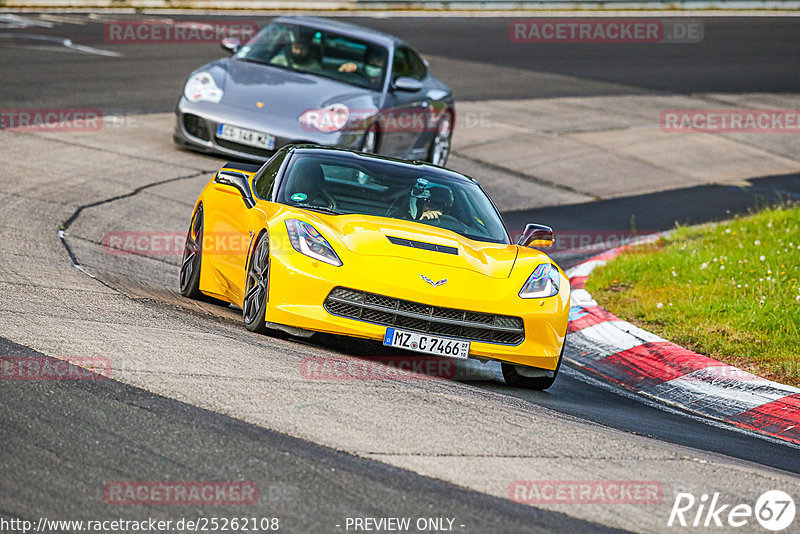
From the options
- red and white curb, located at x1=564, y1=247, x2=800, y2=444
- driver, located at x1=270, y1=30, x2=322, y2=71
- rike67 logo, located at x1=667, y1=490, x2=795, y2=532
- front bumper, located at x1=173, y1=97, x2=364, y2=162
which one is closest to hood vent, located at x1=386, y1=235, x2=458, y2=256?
red and white curb, located at x1=564, y1=247, x2=800, y2=444

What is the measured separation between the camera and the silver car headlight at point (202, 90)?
13.7 m

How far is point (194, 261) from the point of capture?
882cm

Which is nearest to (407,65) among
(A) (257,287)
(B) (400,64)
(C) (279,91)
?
(B) (400,64)

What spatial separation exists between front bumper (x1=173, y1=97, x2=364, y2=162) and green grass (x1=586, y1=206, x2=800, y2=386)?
3646mm

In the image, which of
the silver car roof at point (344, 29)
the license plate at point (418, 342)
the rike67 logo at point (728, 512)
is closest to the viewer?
the rike67 logo at point (728, 512)

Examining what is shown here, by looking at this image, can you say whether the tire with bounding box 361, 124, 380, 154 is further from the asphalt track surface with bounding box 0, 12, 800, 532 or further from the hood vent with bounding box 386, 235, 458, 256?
the hood vent with bounding box 386, 235, 458, 256

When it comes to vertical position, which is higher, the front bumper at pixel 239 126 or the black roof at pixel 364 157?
the black roof at pixel 364 157

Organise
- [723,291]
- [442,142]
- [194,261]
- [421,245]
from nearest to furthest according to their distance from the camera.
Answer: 1. [421,245]
2. [194,261]
3. [723,291]
4. [442,142]

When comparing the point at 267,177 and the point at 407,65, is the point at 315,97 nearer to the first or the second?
the point at 407,65

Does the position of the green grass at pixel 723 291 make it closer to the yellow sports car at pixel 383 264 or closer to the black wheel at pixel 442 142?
the yellow sports car at pixel 383 264

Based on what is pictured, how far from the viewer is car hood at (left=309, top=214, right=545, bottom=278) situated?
7.41 meters

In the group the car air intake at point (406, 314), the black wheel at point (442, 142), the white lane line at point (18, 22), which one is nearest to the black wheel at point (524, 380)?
the car air intake at point (406, 314)

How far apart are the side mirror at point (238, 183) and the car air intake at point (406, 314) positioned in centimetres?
148

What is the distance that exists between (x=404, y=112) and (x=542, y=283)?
737 cm
